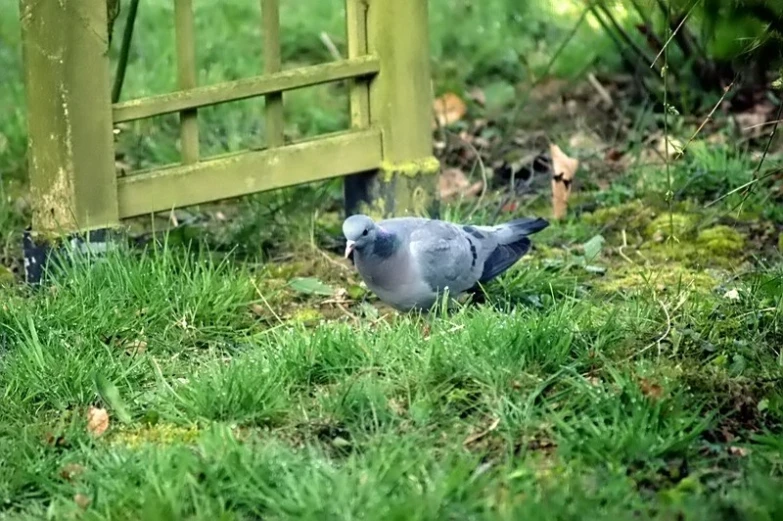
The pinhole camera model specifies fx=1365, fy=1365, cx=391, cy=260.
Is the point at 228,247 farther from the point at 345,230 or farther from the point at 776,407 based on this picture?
the point at 776,407

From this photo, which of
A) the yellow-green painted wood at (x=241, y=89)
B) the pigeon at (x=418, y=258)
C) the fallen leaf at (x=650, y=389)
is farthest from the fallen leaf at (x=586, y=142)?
the fallen leaf at (x=650, y=389)

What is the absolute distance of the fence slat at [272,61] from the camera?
15.4 ft

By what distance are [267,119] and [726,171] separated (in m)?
1.98

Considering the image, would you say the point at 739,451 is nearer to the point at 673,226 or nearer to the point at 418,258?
the point at 418,258

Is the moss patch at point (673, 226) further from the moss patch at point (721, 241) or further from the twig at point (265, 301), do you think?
the twig at point (265, 301)

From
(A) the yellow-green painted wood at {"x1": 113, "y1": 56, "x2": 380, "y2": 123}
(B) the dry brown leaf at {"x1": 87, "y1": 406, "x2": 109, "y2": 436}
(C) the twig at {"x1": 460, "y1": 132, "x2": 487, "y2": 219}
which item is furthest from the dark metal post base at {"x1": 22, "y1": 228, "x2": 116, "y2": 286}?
(C) the twig at {"x1": 460, "y1": 132, "x2": 487, "y2": 219}

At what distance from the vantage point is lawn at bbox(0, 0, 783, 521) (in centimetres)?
A: 290

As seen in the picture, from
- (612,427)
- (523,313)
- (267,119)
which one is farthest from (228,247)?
(612,427)

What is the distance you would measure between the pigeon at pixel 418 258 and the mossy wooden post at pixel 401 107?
687 mm

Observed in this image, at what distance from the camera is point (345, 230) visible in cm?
415

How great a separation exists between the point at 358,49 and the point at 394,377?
70.5 inches

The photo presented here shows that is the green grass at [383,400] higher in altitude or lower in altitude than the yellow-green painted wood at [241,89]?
lower

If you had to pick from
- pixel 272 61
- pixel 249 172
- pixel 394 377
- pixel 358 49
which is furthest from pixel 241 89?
pixel 394 377

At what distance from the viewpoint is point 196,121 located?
15.2 ft
